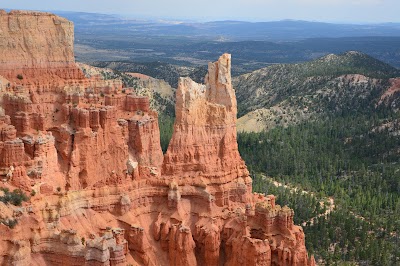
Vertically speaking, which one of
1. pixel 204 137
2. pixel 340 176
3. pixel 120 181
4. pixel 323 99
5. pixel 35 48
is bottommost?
pixel 340 176

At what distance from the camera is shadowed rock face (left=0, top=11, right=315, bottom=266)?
1346 inches

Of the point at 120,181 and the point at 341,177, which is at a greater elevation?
the point at 120,181

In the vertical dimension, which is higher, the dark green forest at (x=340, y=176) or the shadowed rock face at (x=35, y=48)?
the shadowed rock face at (x=35, y=48)

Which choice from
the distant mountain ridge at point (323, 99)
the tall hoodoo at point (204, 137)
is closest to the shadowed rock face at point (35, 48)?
the tall hoodoo at point (204, 137)

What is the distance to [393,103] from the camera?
498 ft

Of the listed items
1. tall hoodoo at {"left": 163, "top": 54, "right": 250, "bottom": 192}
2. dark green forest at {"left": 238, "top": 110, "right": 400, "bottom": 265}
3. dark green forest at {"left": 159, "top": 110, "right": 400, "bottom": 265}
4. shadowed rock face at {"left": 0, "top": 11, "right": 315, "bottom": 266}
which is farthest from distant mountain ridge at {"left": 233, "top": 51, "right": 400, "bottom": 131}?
tall hoodoo at {"left": 163, "top": 54, "right": 250, "bottom": 192}

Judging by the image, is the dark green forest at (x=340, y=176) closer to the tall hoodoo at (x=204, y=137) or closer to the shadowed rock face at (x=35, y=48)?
the tall hoodoo at (x=204, y=137)

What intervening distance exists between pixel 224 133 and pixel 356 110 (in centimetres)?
12022

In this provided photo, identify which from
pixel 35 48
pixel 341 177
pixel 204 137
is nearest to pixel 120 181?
pixel 204 137

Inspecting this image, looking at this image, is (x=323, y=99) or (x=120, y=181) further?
(x=323, y=99)

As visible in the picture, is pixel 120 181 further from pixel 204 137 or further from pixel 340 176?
pixel 340 176

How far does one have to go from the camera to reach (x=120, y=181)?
41312 mm

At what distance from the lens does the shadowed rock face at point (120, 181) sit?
112 feet

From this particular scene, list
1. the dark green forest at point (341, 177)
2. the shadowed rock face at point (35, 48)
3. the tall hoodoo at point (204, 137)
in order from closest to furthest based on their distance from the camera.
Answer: the tall hoodoo at point (204, 137) < the shadowed rock face at point (35, 48) < the dark green forest at point (341, 177)
